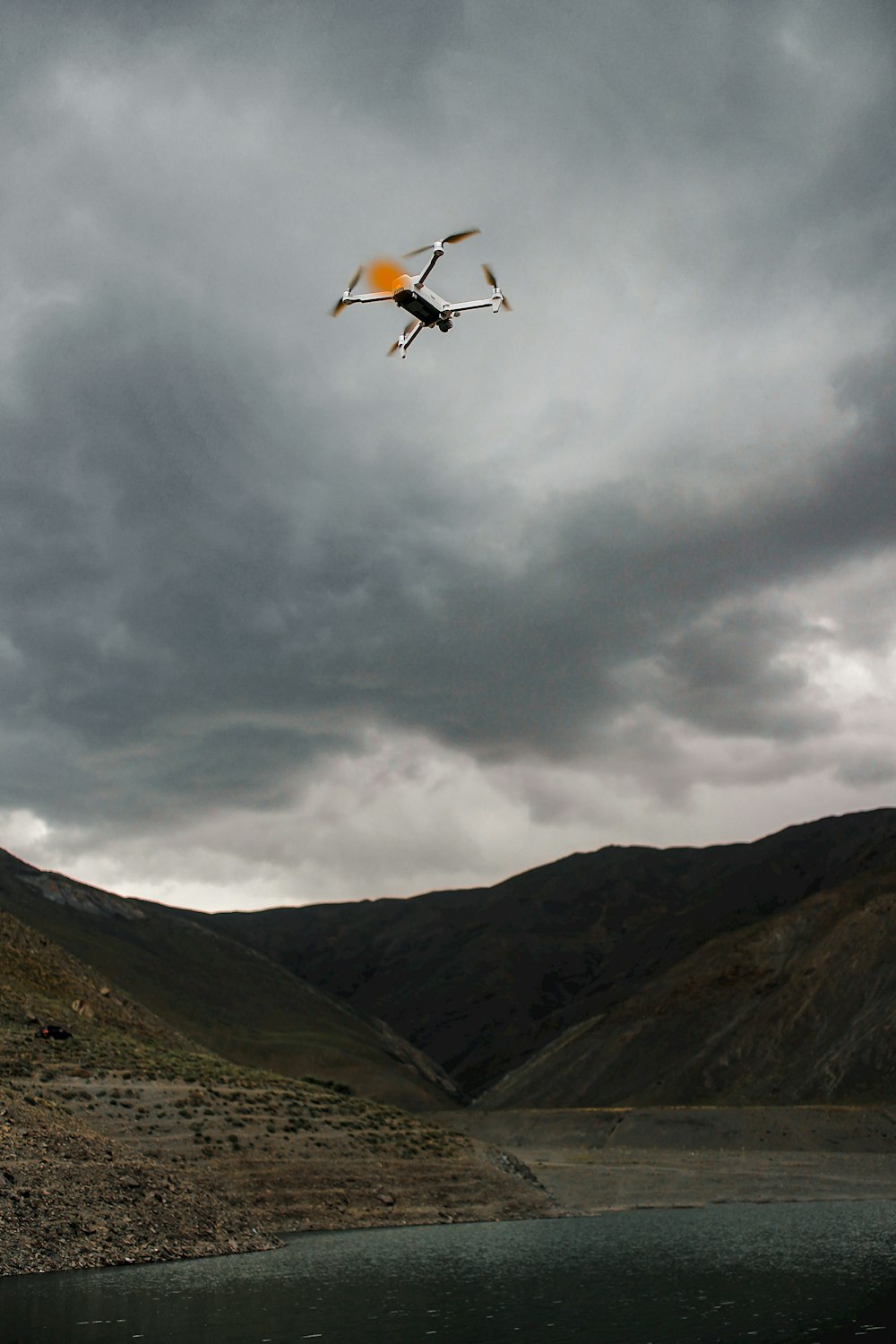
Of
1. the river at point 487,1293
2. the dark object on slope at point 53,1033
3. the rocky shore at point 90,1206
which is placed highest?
the dark object on slope at point 53,1033

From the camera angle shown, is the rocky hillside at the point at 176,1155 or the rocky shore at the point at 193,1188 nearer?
the rocky shore at the point at 193,1188

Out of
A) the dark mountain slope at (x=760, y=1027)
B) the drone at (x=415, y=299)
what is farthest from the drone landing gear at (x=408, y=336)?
the dark mountain slope at (x=760, y=1027)

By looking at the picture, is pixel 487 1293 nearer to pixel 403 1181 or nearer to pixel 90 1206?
pixel 90 1206

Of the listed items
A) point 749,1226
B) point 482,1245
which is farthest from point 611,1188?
point 482,1245

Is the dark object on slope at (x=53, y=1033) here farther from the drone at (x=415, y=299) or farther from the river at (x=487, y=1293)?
the drone at (x=415, y=299)

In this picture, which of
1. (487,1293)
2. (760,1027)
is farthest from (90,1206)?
→ (760,1027)

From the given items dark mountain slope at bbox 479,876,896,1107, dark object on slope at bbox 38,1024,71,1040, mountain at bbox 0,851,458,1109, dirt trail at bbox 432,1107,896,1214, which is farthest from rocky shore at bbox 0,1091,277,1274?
dark mountain slope at bbox 479,876,896,1107

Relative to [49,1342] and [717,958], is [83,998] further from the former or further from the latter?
[717,958]
